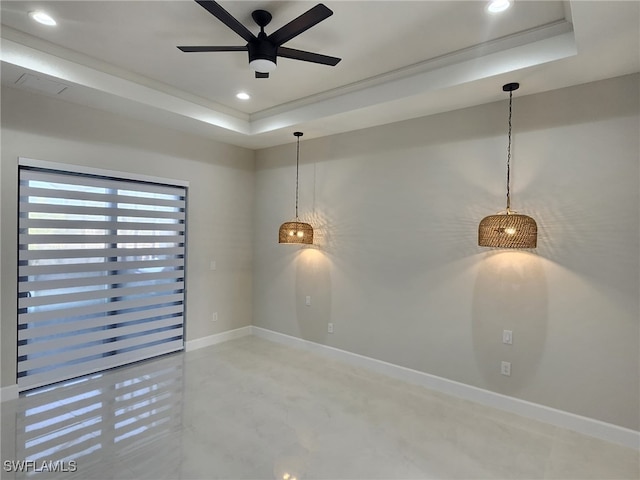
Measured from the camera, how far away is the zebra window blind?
3387mm

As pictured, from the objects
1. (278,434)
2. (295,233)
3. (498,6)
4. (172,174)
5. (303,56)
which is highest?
(498,6)

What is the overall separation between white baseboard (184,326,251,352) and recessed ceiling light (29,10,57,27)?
12.2ft

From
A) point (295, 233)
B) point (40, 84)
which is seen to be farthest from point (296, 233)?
point (40, 84)

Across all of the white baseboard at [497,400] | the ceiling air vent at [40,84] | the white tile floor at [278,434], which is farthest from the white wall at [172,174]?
the white baseboard at [497,400]

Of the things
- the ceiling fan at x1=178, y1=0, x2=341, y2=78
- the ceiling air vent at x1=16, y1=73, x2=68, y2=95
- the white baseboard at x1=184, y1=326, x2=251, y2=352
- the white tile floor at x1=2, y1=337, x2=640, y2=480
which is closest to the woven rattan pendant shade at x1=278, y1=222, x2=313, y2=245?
the white tile floor at x1=2, y1=337, x2=640, y2=480

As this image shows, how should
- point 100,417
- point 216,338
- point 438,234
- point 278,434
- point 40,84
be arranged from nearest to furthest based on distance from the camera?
1. point 278,434
2. point 100,417
3. point 40,84
4. point 438,234
5. point 216,338

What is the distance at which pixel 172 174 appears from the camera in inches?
177

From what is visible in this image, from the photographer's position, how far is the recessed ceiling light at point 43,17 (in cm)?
248

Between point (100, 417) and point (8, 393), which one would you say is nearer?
point (100, 417)

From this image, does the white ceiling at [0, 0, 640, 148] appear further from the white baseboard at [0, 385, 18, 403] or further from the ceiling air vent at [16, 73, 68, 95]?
the white baseboard at [0, 385, 18, 403]

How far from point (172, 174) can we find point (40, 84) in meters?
1.60

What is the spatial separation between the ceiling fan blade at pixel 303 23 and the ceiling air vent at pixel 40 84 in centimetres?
220

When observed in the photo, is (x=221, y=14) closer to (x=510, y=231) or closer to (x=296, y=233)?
(x=510, y=231)

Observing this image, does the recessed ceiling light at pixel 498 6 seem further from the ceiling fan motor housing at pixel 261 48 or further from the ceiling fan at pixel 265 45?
the ceiling fan motor housing at pixel 261 48
